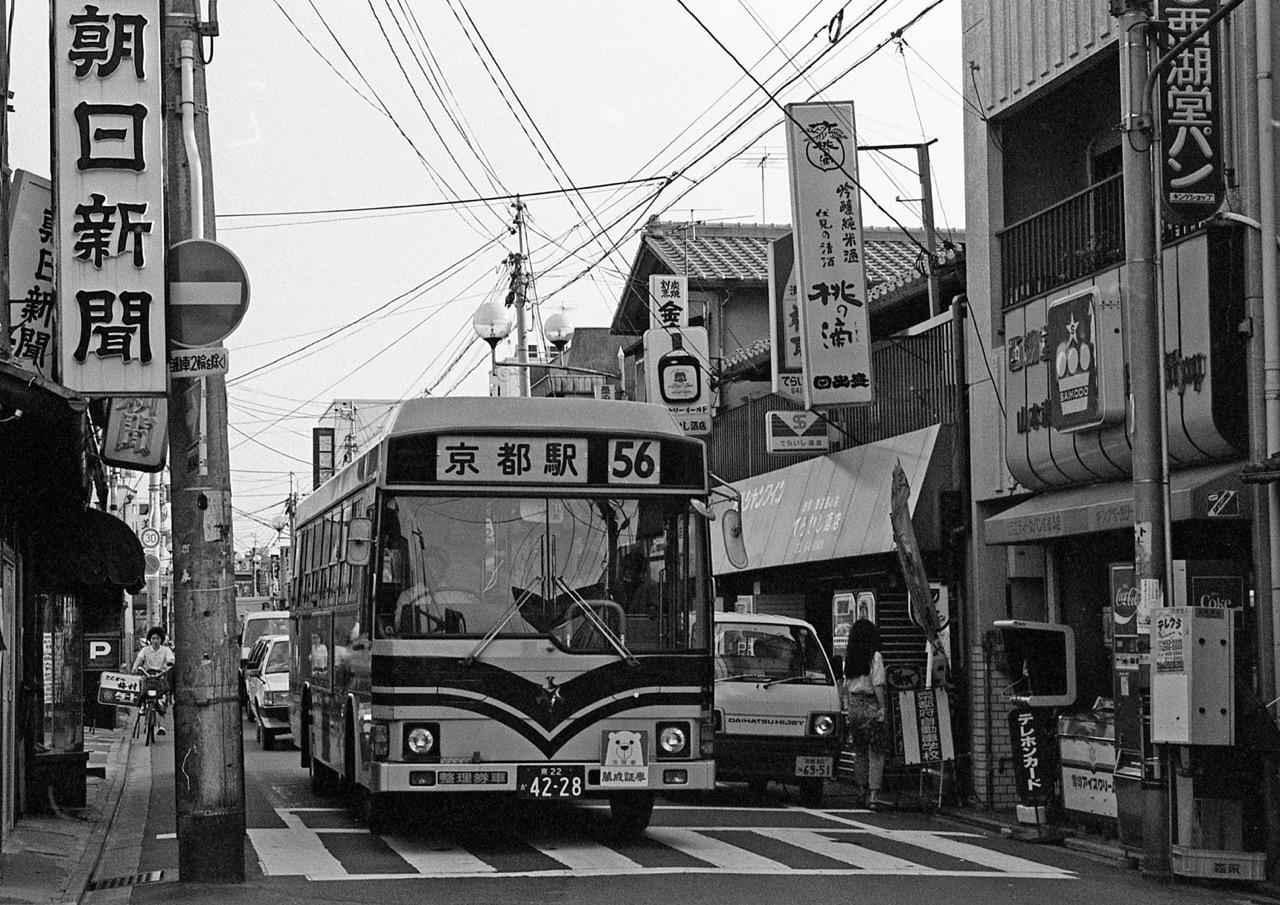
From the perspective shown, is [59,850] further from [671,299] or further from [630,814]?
[671,299]

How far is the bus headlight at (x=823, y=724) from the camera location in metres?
18.0

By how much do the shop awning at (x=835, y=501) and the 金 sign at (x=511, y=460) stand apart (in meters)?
6.93

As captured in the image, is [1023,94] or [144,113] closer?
[144,113]

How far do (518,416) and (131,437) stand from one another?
5.68 meters

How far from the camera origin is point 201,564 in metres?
11.7

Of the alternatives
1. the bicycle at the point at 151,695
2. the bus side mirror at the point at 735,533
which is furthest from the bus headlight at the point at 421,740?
the bicycle at the point at 151,695

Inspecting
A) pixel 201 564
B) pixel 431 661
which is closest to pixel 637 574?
pixel 431 661

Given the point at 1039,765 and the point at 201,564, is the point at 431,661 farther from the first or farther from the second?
the point at 1039,765

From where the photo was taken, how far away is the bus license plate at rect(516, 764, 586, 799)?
1269 centimetres

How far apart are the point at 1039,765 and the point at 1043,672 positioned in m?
0.90

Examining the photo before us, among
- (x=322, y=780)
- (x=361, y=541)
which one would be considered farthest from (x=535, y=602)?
(x=322, y=780)

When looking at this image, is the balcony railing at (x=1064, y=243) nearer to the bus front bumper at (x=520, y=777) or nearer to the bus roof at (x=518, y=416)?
the bus roof at (x=518, y=416)

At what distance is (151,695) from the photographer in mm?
29391

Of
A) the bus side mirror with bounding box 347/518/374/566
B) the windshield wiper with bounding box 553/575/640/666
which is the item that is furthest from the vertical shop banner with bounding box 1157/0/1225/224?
the bus side mirror with bounding box 347/518/374/566
